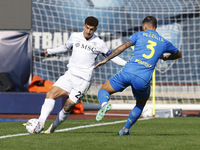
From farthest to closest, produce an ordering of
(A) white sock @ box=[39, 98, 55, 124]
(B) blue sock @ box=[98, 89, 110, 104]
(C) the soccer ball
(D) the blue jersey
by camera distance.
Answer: (A) white sock @ box=[39, 98, 55, 124], (C) the soccer ball, (D) the blue jersey, (B) blue sock @ box=[98, 89, 110, 104]

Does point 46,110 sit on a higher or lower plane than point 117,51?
lower

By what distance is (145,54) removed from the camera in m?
7.35

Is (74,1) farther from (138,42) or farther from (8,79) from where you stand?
(138,42)

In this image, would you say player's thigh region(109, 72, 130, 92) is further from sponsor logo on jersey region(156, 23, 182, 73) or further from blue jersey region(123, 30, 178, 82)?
sponsor logo on jersey region(156, 23, 182, 73)

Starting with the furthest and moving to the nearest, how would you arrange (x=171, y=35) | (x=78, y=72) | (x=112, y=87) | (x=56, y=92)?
(x=171, y=35) → (x=78, y=72) → (x=56, y=92) → (x=112, y=87)

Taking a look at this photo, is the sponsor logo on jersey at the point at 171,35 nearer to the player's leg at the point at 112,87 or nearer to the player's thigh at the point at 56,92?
the player's thigh at the point at 56,92

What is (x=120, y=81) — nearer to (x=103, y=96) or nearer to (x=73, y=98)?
(x=103, y=96)

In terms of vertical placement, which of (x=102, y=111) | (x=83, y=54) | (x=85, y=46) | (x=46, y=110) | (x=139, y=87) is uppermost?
(x=85, y=46)

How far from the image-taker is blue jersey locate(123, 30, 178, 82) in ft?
23.9

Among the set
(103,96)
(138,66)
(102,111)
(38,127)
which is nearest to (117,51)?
(138,66)

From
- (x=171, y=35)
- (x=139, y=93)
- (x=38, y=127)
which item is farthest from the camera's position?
(x=171, y=35)

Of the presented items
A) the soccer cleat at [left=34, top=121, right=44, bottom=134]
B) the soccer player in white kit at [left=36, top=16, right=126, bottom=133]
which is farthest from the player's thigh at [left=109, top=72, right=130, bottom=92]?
the soccer cleat at [left=34, top=121, right=44, bottom=134]

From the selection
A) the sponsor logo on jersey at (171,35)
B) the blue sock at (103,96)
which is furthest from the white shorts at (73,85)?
the sponsor logo on jersey at (171,35)

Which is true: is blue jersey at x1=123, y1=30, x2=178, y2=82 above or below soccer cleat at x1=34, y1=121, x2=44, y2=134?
above
